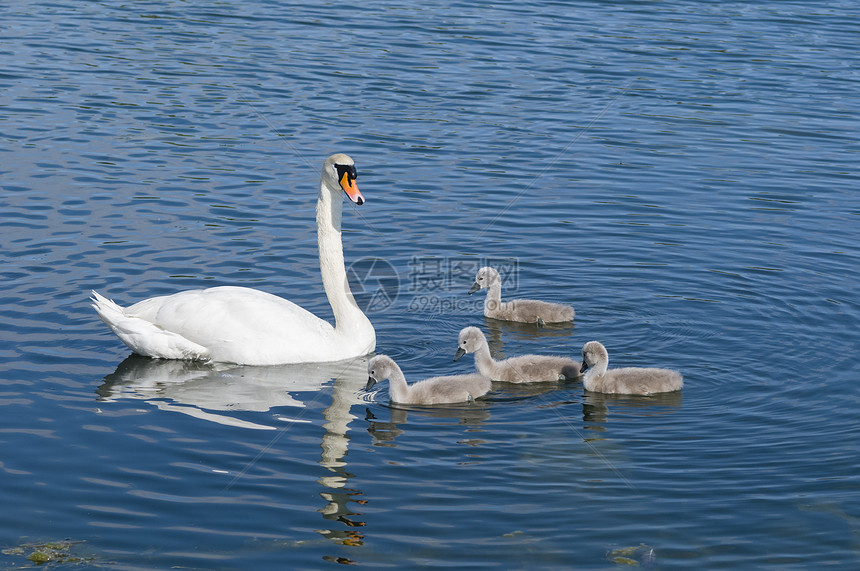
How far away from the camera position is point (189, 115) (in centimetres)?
1872

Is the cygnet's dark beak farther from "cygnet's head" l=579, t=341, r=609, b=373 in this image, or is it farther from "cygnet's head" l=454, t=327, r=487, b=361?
"cygnet's head" l=579, t=341, r=609, b=373

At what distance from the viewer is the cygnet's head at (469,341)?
10383mm

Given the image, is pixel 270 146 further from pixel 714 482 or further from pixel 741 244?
pixel 714 482

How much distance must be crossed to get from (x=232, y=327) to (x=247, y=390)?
0.80 meters

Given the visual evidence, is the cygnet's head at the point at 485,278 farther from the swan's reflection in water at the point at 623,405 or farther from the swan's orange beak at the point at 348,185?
the swan's reflection in water at the point at 623,405

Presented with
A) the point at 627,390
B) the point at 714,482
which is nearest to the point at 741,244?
the point at 627,390

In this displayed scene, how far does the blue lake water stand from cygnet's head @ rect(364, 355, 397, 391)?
25 centimetres

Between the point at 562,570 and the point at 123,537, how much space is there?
9.43 feet

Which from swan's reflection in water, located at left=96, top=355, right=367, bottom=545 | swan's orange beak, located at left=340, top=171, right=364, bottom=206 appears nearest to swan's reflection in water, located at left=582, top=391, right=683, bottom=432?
swan's reflection in water, located at left=96, top=355, right=367, bottom=545

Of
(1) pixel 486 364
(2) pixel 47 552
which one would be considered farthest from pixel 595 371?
(2) pixel 47 552

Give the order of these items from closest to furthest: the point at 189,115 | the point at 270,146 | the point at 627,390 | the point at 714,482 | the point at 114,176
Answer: the point at 714,482 < the point at 627,390 < the point at 114,176 < the point at 270,146 < the point at 189,115

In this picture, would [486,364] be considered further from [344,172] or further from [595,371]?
[344,172]

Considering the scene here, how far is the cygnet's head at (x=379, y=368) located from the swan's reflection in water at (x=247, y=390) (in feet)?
0.85

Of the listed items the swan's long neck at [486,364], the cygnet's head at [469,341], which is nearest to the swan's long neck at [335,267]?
the cygnet's head at [469,341]
